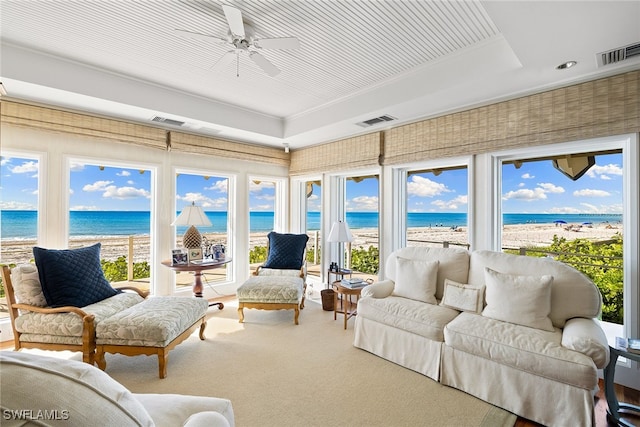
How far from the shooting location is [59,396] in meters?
0.71

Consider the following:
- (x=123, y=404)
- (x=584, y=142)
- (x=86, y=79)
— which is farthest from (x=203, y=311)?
(x=584, y=142)

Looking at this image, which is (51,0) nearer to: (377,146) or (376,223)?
(377,146)

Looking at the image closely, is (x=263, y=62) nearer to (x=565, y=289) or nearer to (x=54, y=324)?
(x=54, y=324)

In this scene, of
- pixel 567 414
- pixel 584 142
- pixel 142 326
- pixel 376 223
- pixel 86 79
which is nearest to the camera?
pixel 567 414

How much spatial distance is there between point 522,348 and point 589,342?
0.37 meters

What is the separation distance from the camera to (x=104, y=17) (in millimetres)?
2301

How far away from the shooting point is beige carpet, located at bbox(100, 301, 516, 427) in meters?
2.05

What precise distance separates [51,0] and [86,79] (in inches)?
41.7

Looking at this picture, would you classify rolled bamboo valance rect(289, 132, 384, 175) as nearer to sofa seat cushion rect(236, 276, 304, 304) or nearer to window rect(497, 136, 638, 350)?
window rect(497, 136, 638, 350)

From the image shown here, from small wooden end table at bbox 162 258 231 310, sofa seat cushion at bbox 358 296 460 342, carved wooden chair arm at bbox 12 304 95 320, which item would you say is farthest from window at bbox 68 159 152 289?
sofa seat cushion at bbox 358 296 460 342

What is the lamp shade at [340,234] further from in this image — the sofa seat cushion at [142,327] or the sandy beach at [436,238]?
the sofa seat cushion at [142,327]

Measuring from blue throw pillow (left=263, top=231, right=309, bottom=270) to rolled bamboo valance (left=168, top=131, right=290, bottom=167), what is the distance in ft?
4.87

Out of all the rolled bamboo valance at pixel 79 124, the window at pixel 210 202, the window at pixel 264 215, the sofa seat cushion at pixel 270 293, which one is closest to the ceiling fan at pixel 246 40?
the rolled bamboo valance at pixel 79 124

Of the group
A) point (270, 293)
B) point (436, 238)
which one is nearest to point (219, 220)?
point (270, 293)
